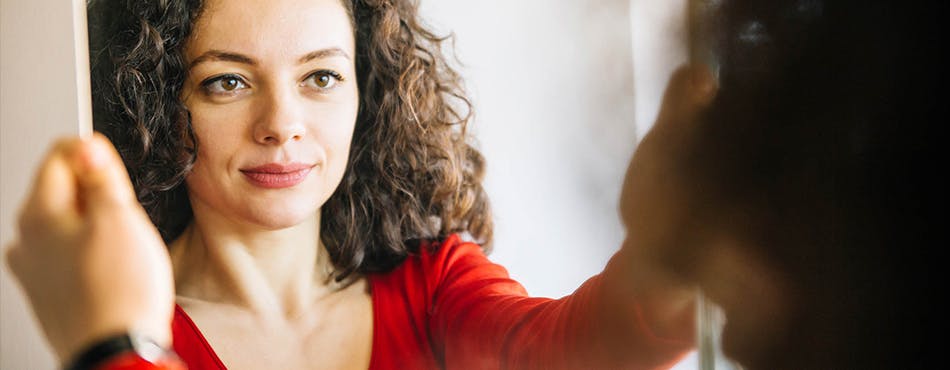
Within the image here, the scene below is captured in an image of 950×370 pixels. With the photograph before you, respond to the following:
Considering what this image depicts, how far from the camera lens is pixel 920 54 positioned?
0.41m

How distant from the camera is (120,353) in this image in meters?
0.35

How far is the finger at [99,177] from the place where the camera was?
366 mm

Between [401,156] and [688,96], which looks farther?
[401,156]

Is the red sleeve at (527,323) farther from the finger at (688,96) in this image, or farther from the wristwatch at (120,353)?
the wristwatch at (120,353)

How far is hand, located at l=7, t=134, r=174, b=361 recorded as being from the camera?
1.18 feet

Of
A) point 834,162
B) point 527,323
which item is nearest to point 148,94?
point 527,323

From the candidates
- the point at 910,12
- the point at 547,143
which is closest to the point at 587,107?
the point at 547,143

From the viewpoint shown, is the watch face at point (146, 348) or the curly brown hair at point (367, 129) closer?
the watch face at point (146, 348)

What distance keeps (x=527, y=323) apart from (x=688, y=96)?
0.17 meters

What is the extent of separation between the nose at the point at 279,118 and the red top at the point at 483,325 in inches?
4.6

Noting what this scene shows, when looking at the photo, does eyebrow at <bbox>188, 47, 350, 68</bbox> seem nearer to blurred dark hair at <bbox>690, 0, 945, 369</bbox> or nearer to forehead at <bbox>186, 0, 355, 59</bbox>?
forehead at <bbox>186, 0, 355, 59</bbox>

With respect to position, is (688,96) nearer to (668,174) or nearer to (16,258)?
(668,174)

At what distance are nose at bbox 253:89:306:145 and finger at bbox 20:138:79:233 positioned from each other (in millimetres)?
111

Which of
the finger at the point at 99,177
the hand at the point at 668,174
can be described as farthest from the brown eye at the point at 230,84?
the hand at the point at 668,174
